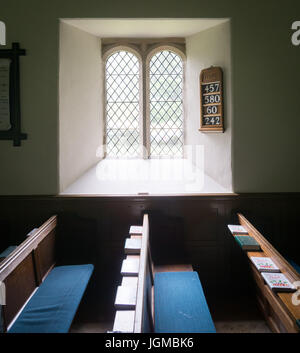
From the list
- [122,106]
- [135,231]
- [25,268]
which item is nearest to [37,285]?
[25,268]

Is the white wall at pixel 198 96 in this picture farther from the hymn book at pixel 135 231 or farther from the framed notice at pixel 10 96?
the framed notice at pixel 10 96

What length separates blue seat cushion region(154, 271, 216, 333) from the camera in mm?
2504

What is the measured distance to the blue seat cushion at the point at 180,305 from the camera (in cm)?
250

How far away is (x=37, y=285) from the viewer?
3176 millimetres

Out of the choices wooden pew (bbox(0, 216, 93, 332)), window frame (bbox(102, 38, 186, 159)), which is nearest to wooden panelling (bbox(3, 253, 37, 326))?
wooden pew (bbox(0, 216, 93, 332))

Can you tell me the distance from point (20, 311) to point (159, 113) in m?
Answer: 3.36

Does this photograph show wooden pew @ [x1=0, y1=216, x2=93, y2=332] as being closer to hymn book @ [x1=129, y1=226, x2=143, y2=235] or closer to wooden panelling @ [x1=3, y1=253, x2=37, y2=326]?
wooden panelling @ [x1=3, y1=253, x2=37, y2=326]

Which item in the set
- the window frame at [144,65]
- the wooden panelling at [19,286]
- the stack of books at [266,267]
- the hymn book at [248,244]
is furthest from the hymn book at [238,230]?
the wooden panelling at [19,286]

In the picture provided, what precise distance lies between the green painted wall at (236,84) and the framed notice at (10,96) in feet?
0.27

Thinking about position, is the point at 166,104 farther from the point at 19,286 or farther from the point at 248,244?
the point at 19,286
